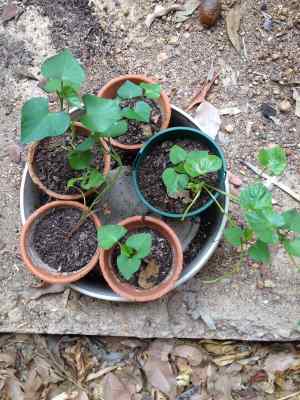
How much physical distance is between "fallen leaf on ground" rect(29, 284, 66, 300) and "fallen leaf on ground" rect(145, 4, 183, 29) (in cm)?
91

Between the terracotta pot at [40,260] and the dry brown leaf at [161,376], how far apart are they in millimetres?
340

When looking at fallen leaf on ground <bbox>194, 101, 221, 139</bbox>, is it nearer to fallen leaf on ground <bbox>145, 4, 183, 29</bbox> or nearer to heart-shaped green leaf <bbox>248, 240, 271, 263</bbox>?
fallen leaf on ground <bbox>145, 4, 183, 29</bbox>

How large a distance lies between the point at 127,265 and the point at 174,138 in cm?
42

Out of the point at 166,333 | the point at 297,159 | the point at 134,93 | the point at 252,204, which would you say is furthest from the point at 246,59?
the point at 166,333

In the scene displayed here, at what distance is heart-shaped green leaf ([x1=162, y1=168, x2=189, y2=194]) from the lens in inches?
58.9

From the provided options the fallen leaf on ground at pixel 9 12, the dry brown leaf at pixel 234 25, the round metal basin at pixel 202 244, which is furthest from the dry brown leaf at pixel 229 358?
the fallen leaf on ground at pixel 9 12

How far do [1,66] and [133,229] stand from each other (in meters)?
0.73

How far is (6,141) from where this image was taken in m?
1.84

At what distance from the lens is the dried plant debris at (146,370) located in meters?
1.63

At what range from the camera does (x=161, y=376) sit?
1.65 m

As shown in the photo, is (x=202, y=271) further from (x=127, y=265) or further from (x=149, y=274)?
(x=127, y=265)

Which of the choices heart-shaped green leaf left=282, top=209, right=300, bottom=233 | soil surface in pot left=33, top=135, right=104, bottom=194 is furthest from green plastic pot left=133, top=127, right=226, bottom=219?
heart-shaped green leaf left=282, top=209, right=300, bottom=233

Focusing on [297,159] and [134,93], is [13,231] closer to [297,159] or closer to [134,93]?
[134,93]

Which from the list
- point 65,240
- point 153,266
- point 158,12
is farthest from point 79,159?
point 158,12
